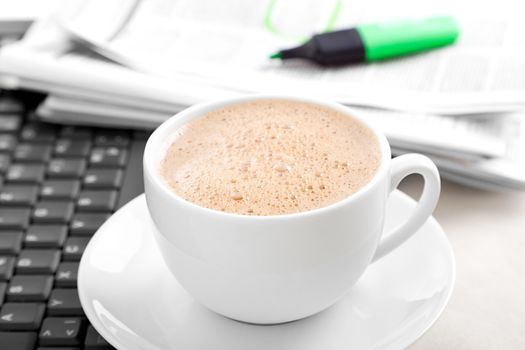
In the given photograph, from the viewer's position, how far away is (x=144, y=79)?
0.84m

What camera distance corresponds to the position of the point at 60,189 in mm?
751

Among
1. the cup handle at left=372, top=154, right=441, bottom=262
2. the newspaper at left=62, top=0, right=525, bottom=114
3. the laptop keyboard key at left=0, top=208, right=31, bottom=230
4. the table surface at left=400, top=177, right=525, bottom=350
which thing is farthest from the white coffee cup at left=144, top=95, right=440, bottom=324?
the newspaper at left=62, top=0, right=525, bottom=114

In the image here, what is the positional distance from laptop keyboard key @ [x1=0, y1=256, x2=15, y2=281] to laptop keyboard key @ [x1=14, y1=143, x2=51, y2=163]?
172 mm

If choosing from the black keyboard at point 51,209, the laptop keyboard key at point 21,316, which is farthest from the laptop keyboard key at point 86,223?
the laptop keyboard key at point 21,316

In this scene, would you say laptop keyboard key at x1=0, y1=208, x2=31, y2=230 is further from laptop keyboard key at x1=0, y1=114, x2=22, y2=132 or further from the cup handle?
the cup handle

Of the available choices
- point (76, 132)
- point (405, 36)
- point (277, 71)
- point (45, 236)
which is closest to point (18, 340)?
point (45, 236)

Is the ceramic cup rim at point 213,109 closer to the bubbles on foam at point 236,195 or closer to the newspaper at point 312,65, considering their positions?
the bubbles on foam at point 236,195

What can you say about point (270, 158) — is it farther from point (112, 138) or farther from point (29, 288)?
point (112, 138)

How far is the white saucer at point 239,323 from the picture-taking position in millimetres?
534

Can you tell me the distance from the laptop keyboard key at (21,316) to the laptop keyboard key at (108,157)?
225 millimetres

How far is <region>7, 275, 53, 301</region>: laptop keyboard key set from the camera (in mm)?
608

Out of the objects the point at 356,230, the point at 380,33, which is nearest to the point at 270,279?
the point at 356,230

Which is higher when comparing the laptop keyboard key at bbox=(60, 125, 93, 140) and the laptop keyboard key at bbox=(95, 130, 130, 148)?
the laptop keyboard key at bbox=(95, 130, 130, 148)

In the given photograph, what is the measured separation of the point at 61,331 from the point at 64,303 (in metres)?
0.04
